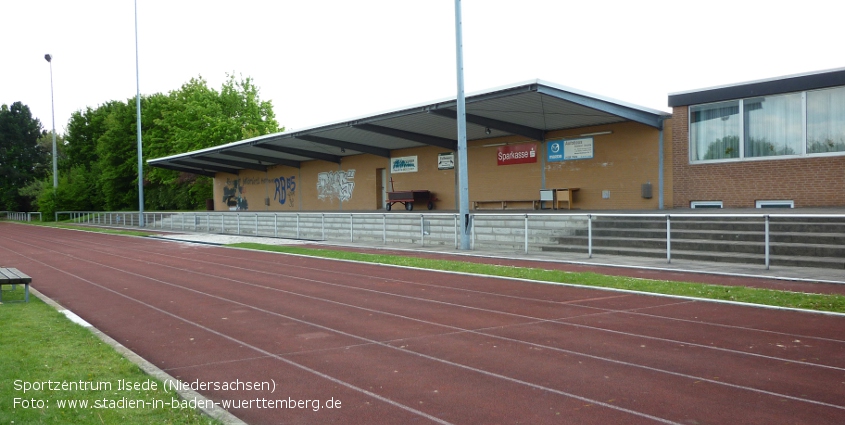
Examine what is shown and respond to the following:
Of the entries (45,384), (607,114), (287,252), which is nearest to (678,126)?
(607,114)

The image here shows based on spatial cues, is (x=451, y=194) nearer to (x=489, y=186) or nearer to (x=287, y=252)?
(x=489, y=186)

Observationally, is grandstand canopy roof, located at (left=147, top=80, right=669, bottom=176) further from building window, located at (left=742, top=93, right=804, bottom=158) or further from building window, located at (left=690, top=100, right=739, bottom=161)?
building window, located at (left=742, top=93, right=804, bottom=158)

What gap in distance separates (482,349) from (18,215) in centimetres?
7981

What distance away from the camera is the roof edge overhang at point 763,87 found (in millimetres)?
18953

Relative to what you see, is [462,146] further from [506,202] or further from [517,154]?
[506,202]

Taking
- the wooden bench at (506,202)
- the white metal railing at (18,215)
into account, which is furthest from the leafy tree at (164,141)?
the wooden bench at (506,202)

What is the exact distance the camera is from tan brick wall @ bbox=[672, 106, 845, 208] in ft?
62.7

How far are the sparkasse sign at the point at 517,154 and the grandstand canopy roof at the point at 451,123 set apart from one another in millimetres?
619

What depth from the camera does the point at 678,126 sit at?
22234 mm

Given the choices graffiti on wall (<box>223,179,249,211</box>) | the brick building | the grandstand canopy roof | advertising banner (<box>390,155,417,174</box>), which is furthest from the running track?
graffiti on wall (<box>223,179,249,211</box>)

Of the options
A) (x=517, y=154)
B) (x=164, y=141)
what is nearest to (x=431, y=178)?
(x=517, y=154)

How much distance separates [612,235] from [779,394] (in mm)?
11888

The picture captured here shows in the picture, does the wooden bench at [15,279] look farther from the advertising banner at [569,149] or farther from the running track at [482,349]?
→ the advertising banner at [569,149]

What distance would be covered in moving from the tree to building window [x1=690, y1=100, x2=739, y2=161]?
79.8 meters
